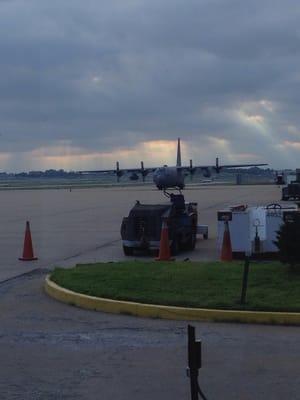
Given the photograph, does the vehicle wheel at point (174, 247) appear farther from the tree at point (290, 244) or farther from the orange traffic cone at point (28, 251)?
the tree at point (290, 244)

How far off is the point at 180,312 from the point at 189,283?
1.76 metres

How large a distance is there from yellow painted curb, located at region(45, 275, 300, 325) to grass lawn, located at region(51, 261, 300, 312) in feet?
0.60

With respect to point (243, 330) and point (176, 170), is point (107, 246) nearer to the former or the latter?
point (243, 330)

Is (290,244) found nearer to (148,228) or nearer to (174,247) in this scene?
(174,247)

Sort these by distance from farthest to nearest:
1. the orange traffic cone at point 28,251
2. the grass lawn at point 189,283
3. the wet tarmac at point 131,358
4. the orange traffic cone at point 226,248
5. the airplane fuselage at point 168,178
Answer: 1. the airplane fuselage at point 168,178
2. the orange traffic cone at point 28,251
3. the orange traffic cone at point 226,248
4. the grass lawn at point 189,283
5. the wet tarmac at point 131,358

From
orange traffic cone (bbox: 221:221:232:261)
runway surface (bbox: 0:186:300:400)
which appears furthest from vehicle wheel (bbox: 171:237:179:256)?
runway surface (bbox: 0:186:300:400)

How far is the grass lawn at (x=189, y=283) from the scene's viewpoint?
952 cm

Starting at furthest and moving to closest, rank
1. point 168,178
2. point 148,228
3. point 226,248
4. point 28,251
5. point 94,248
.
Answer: point 168,178
point 94,248
point 148,228
point 28,251
point 226,248

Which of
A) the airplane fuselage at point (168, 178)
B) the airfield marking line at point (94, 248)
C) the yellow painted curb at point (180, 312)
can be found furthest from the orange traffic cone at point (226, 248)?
the airplane fuselage at point (168, 178)

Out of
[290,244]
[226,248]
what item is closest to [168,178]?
[226,248]

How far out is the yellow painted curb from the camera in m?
8.83

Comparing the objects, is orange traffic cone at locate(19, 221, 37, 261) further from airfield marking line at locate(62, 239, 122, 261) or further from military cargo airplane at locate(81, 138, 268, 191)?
military cargo airplane at locate(81, 138, 268, 191)

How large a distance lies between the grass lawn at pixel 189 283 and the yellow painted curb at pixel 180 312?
0.18 m

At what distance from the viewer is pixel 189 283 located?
35.9 ft
